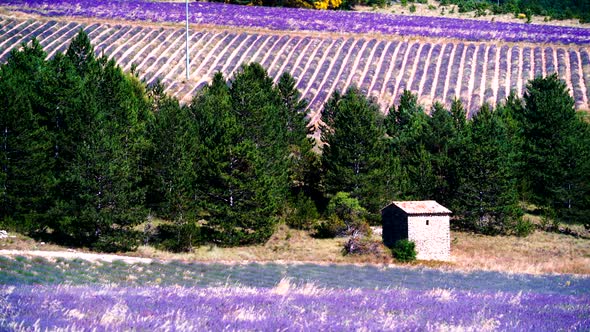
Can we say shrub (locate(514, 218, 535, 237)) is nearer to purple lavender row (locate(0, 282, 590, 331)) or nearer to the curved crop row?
the curved crop row

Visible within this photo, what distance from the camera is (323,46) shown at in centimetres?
8869

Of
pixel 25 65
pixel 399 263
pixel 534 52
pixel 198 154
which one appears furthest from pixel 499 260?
pixel 534 52

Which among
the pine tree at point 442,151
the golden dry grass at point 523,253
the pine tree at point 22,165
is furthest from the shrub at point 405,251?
the pine tree at point 22,165

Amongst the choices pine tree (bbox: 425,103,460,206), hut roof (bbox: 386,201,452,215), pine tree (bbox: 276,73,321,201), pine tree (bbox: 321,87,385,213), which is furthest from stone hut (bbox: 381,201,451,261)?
pine tree (bbox: 276,73,321,201)

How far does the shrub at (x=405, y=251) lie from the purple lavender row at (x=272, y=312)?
73.8ft

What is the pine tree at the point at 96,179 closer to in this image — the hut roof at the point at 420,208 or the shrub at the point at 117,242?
the shrub at the point at 117,242

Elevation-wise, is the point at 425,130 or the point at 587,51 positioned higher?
the point at 587,51

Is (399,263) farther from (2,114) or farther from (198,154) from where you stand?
(2,114)

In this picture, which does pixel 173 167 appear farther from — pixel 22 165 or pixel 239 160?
pixel 22 165

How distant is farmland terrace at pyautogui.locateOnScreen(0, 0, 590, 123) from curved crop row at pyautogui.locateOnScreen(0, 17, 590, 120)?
121 mm

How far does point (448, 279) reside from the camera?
34812 millimetres

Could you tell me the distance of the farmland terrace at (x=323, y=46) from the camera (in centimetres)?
7806

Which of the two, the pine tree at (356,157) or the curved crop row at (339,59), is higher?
the curved crop row at (339,59)

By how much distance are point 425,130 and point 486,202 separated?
320 inches
